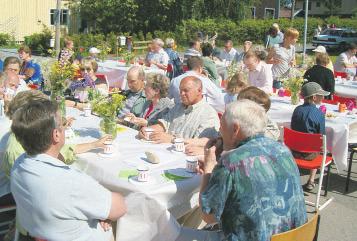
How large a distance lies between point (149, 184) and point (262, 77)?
14.8 ft

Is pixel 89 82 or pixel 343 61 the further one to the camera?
pixel 343 61

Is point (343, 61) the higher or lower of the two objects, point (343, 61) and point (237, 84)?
the higher

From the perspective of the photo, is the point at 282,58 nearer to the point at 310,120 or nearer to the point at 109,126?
the point at 310,120

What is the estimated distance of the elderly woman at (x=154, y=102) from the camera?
475 centimetres

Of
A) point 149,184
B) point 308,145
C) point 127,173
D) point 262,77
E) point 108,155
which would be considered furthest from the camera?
point 262,77

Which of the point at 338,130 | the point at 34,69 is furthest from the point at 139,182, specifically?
the point at 34,69

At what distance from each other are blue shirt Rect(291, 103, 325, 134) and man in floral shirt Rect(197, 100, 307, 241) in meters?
2.75

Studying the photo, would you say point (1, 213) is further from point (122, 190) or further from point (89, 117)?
point (89, 117)

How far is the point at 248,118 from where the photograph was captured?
249 cm

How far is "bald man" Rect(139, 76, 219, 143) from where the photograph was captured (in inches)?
166

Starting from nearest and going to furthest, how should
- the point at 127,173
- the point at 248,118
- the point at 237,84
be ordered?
1. the point at 248,118
2. the point at 127,173
3. the point at 237,84

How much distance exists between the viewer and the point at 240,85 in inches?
219

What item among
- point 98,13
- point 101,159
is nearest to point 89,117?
point 101,159

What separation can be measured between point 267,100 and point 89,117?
2.04 meters
